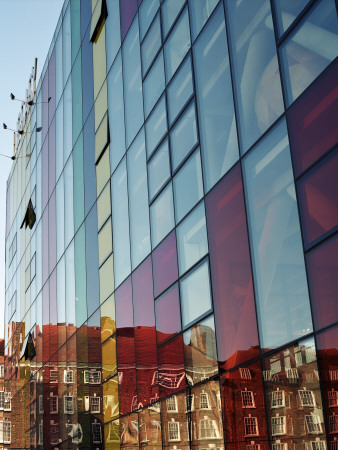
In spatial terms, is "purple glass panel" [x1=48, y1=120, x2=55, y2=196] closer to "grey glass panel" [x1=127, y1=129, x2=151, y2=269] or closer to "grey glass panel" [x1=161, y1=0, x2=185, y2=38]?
"grey glass panel" [x1=127, y1=129, x2=151, y2=269]

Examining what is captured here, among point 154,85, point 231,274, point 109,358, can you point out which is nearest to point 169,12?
point 154,85

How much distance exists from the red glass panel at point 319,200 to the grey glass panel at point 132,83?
33.7 ft

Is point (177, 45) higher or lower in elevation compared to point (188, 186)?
higher

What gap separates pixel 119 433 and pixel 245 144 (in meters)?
11.4

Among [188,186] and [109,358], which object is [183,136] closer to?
[188,186]

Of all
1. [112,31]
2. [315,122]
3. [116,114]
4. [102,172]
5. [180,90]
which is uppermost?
[112,31]

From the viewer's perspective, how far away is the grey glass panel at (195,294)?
16.2m

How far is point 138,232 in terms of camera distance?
21.4 m

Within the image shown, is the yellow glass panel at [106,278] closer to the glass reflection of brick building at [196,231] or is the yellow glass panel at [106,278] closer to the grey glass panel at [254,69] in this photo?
the glass reflection of brick building at [196,231]

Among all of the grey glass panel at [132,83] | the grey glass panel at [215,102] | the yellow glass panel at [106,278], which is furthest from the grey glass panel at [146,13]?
the yellow glass panel at [106,278]

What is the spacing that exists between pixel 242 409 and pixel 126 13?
1560 cm

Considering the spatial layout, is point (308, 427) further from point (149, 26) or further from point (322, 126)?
point (149, 26)

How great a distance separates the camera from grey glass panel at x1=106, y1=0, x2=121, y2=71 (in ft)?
82.3

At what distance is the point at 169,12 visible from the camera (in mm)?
19891
